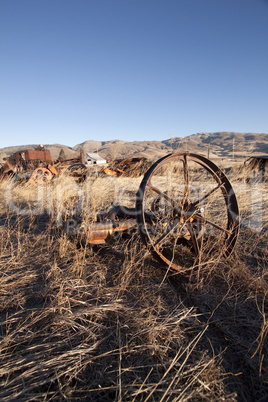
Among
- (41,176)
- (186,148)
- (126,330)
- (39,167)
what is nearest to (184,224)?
(186,148)

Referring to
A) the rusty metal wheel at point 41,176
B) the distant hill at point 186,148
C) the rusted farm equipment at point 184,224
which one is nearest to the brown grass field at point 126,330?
the rusted farm equipment at point 184,224

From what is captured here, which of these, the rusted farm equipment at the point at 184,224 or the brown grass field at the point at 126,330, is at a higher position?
the rusted farm equipment at the point at 184,224

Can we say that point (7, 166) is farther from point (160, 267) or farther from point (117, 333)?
point (117, 333)

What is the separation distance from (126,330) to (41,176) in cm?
653

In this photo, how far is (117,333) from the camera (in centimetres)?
149

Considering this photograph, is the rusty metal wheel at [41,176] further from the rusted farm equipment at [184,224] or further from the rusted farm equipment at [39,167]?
the rusted farm equipment at [184,224]

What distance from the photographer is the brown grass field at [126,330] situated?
3.81 feet

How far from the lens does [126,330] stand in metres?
1.54

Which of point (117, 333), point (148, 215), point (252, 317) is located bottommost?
point (252, 317)

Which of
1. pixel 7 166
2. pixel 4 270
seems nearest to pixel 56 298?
pixel 4 270

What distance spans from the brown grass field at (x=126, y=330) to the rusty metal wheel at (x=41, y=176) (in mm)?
4583

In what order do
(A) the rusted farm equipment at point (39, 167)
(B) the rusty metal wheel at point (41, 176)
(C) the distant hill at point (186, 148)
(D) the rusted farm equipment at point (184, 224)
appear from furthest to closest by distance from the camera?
(A) the rusted farm equipment at point (39, 167), (B) the rusty metal wheel at point (41, 176), (C) the distant hill at point (186, 148), (D) the rusted farm equipment at point (184, 224)

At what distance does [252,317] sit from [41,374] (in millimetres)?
1610

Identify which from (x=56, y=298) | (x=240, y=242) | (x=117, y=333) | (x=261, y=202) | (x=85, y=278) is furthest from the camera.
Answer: (x=261, y=202)
